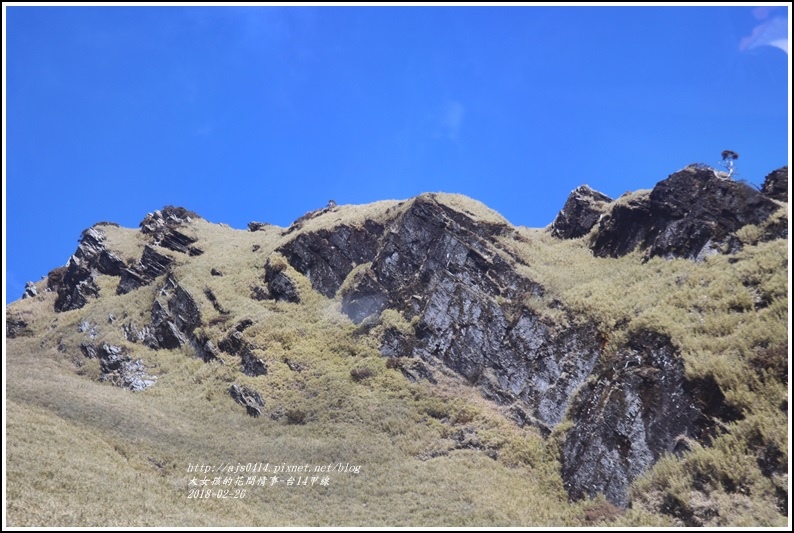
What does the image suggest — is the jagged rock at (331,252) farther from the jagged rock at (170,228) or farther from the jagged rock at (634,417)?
the jagged rock at (634,417)

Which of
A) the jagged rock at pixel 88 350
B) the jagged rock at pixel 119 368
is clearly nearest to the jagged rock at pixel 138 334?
the jagged rock at pixel 119 368

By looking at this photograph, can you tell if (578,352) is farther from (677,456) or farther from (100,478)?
(100,478)

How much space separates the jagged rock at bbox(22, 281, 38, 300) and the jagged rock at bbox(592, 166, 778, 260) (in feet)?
237

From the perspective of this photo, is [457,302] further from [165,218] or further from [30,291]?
[30,291]

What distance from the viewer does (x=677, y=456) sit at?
19.8 metres

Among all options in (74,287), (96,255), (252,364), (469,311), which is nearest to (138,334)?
(252,364)

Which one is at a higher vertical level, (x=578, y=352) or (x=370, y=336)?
(x=370, y=336)

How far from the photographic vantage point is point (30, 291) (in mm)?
72875

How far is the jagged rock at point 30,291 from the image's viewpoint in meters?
71.5

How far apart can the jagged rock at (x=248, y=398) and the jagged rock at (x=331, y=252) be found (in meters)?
14.1

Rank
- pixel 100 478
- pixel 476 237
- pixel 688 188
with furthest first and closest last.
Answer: pixel 476 237 < pixel 688 188 < pixel 100 478

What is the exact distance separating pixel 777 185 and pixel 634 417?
21910 millimetres

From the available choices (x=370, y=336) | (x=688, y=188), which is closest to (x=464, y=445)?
(x=370, y=336)

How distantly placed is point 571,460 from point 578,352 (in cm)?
697
